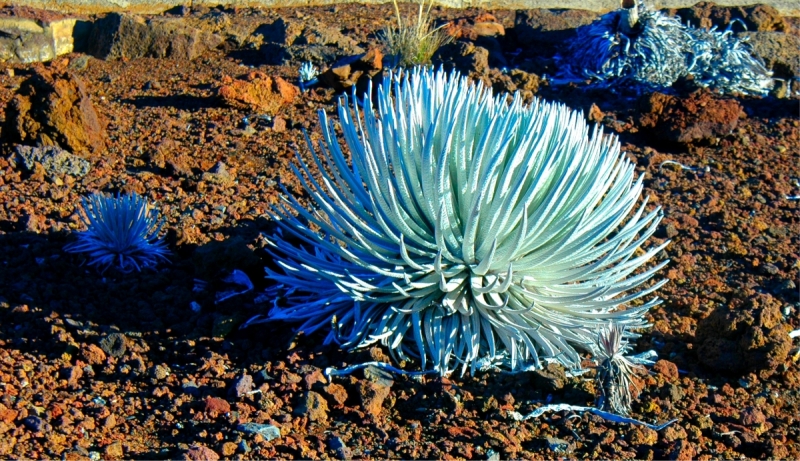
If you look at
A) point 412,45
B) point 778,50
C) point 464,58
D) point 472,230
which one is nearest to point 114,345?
point 472,230

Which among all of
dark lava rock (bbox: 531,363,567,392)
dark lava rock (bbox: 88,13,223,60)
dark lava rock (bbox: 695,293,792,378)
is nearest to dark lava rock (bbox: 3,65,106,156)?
dark lava rock (bbox: 88,13,223,60)

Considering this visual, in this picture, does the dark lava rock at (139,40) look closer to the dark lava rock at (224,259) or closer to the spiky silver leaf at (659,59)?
the spiky silver leaf at (659,59)

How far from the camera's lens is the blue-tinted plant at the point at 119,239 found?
3.01 m

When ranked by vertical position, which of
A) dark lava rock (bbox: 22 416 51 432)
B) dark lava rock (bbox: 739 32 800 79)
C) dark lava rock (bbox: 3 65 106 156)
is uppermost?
A: dark lava rock (bbox: 739 32 800 79)

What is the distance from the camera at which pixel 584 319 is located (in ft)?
8.20

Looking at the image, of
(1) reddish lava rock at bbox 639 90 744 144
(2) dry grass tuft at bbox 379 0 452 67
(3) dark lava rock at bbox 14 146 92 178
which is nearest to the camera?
(3) dark lava rock at bbox 14 146 92 178

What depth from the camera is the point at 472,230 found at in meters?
2.31

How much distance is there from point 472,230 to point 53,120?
7.50 ft

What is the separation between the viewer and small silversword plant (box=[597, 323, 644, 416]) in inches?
91.0

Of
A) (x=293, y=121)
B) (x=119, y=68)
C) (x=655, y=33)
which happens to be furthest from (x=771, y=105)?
(x=119, y=68)

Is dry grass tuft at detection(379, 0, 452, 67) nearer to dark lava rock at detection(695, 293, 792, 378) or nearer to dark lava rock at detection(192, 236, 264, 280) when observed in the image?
dark lava rock at detection(192, 236, 264, 280)

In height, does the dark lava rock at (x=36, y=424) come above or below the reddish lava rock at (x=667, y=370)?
below

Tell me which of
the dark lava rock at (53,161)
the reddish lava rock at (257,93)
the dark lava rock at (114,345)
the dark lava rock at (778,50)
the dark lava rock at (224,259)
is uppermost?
the dark lava rock at (778,50)

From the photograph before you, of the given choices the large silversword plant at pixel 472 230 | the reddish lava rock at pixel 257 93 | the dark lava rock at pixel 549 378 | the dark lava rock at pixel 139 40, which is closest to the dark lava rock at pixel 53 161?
the reddish lava rock at pixel 257 93
